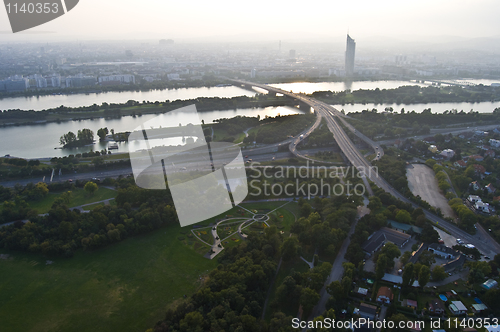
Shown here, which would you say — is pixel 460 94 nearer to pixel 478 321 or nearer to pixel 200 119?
pixel 200 119

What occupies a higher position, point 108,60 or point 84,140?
point 108,60

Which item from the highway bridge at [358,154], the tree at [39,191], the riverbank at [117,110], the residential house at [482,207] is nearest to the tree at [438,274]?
the highway bridge at [358,154]

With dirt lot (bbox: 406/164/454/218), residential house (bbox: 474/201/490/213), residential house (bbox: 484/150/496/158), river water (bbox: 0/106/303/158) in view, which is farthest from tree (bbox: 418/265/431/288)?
river water (bbox: 0/106/303/158)

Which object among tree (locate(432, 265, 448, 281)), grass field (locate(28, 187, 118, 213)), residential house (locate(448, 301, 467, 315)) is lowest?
residential house (locate(448, 301, 467, 315))

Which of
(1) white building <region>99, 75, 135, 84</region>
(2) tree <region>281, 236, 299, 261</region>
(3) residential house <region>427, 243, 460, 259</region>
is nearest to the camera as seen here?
(2) tree <region>281, 236, 299, 261</region>

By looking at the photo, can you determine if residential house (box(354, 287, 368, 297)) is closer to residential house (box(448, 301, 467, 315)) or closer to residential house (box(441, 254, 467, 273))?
residential house (box(448, 301, 467, 315))

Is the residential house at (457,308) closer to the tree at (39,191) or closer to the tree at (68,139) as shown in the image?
the tree at (39,191)

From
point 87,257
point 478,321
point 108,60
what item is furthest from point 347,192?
point 108,60
